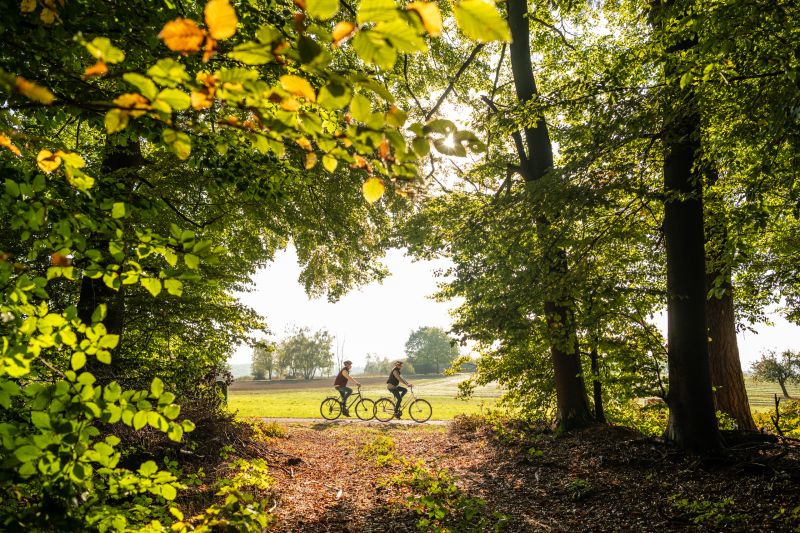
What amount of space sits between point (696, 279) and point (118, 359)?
861 cm

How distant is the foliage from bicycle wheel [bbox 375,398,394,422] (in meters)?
72.5

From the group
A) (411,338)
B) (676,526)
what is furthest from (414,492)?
(411,338)

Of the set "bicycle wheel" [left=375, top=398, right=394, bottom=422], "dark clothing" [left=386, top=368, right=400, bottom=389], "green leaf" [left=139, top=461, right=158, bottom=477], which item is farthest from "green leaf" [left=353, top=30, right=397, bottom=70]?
"bicycle wheel" [left=375, top=398, right=394, bottom=422]

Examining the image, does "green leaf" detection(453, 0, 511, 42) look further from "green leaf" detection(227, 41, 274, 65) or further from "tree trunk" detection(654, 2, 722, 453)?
"tree trunk" detection(654, 2, 722, 453)

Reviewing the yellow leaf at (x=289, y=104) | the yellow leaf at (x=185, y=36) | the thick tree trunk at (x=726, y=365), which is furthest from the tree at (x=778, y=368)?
the yellow leaf at (x=185, y=36)

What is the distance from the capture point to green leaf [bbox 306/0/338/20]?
0.95 m

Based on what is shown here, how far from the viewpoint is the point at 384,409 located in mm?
14867

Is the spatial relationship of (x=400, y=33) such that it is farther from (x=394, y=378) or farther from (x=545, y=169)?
(x=394, y=378)

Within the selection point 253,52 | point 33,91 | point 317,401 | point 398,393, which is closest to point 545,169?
point 253,52

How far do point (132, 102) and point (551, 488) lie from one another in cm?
642

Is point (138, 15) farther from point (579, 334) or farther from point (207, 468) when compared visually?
point (579, 334)

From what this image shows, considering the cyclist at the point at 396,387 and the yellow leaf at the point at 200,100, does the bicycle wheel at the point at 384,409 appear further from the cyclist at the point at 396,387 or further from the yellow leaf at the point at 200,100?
the yellow leaf at the point at 200,100

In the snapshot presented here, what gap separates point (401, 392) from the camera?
14.5 metres

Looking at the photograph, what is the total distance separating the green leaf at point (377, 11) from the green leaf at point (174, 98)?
1.65ft
